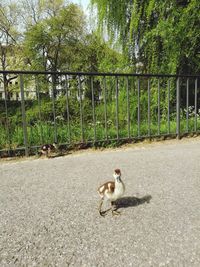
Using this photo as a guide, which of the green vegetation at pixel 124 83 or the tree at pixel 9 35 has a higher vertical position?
the tree at pixel 9 35

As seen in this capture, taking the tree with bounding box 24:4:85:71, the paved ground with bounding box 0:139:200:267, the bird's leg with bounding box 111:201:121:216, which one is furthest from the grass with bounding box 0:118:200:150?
the tree with bounding box 24:4:85:71

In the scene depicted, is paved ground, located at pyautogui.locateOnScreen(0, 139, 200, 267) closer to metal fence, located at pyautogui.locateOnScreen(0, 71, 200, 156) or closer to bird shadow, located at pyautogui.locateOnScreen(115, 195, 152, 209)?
bird shadow, located at pyautogui.locateOnScreen(115, 195, 152, 209)

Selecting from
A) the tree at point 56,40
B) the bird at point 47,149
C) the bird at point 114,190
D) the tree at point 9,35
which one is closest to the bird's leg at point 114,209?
the bird at point 114,190

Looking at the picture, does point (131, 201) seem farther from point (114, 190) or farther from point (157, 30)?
point (157, 30)

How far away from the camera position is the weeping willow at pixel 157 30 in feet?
20.2

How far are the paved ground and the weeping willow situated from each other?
3.67 metres

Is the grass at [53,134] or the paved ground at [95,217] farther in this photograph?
the grass at [53,134]

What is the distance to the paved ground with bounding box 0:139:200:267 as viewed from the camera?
5.29ft

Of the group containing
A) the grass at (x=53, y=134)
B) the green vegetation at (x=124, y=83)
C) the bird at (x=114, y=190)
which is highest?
the green vegetation at (x=124, y=83)

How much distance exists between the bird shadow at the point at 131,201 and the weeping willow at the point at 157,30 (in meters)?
4.56

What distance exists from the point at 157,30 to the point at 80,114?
3.13m

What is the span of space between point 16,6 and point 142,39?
19438 millimetres

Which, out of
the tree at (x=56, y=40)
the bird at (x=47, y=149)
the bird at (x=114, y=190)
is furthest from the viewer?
the tree at (x=56, y=40)

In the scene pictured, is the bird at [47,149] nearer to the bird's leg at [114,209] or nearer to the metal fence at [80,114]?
the metal fence at [80,114]
